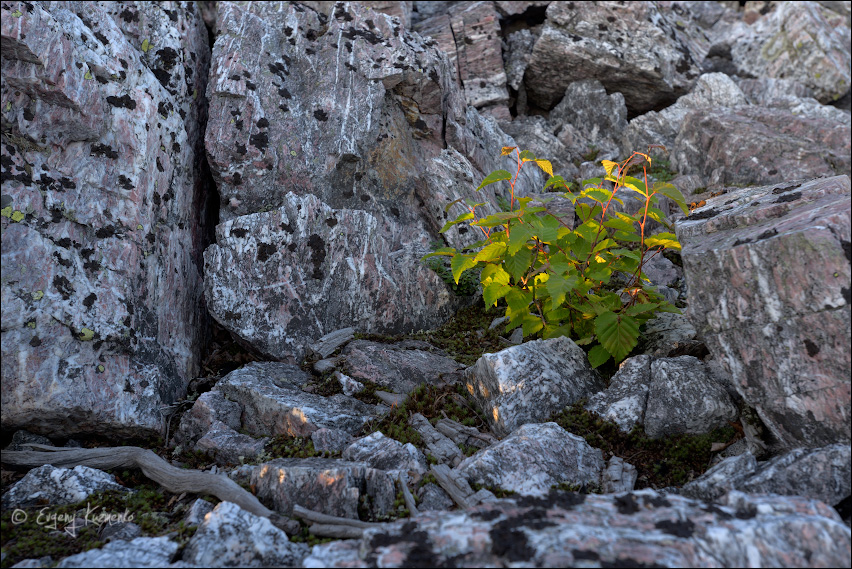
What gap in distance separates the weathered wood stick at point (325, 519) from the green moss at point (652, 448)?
272cm

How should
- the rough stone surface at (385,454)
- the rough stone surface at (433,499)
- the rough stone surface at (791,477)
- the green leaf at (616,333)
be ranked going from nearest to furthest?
the rough stone surface at (791,477) → the rough stone surface at (433,499) → the rough stone surface at (385,454) → the green leaf at (616,333)

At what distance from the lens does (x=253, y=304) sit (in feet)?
28.7

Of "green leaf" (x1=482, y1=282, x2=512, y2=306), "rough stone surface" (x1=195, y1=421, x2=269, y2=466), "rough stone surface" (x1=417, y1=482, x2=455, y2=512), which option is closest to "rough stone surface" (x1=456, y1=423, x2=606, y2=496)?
"rough stone surface" (x1=417, y1=482, x2=455, y2=512)

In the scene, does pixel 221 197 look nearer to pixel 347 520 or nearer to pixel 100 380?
pixel 100 380

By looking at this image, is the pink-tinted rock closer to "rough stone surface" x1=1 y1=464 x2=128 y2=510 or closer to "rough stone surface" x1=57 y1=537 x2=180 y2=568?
"rough stone surface" x1=1 y1=464 x2=128 y2=510

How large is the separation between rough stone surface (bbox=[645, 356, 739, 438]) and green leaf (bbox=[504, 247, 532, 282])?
1984 millimetres

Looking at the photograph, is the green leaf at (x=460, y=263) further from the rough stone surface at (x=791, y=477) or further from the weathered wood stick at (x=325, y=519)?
the rough stone surface at (x=791, y=477)

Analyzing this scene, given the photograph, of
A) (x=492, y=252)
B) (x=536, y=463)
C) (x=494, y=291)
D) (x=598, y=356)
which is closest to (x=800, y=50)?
(x=598, y=356)

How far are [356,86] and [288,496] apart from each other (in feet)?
25.1

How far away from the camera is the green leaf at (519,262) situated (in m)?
7.23

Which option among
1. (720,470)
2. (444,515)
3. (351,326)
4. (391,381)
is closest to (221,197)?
(351,326)

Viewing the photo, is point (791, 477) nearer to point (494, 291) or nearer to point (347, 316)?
point (494, 291)

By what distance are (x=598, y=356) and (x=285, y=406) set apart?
3913 millimetres

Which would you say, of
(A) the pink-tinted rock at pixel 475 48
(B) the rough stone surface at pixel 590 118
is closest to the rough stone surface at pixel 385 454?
(B) the rough stone surface at pixel 590 118
